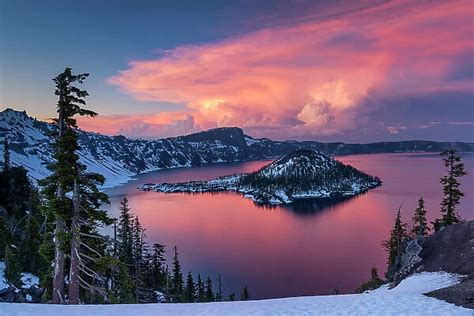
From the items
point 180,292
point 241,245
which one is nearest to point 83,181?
point 180,292

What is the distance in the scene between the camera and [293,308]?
16703 millimetres

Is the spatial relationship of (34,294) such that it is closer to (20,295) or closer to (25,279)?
(20,295)

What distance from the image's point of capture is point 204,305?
1828 centimetres

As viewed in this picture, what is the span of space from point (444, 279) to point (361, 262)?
84265mm

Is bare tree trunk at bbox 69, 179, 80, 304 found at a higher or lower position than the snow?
higher

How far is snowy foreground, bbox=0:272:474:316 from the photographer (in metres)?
15.5

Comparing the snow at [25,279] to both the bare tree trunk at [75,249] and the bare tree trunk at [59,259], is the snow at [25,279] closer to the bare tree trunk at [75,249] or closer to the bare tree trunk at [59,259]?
the bare tree trunk at [59,259]

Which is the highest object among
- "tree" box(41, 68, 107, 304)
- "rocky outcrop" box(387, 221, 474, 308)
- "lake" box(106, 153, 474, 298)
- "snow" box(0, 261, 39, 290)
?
"tree" box(41, 68, 107, 304)

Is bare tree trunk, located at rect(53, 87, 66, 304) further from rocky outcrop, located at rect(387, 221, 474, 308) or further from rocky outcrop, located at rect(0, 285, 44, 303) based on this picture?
rocky outcrop, located at rect(387, 221, 474, 308)

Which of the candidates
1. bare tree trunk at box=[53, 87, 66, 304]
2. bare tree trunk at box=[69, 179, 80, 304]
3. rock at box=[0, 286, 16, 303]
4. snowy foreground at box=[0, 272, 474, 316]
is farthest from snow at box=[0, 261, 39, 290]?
snowy foreground at box=[0, 272, 474, 316]

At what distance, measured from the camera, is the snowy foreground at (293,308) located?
15484 mm

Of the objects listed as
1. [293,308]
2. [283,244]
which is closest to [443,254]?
[293,308]

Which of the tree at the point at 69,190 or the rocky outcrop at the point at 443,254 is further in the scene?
the rocky outcrop at the point at 443,254

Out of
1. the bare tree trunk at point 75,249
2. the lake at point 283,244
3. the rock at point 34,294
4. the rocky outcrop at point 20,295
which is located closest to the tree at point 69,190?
the bare tree trunk at point 75,249
